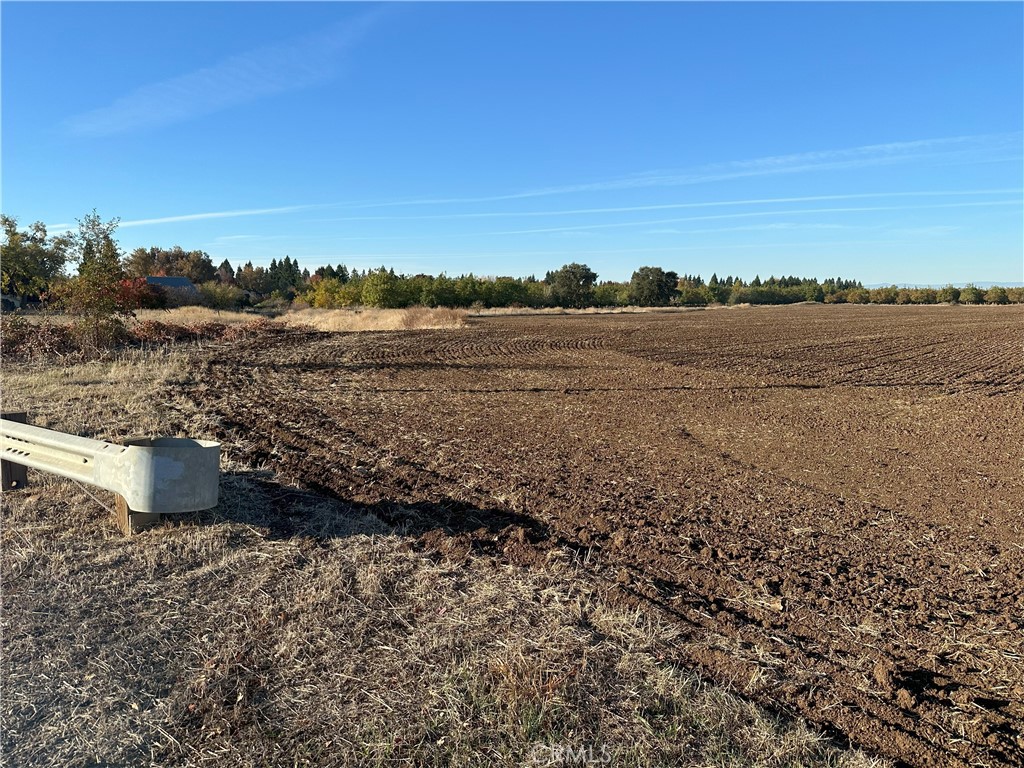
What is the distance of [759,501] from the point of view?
21.2 ft

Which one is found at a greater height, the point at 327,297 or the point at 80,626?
the point at 327,297

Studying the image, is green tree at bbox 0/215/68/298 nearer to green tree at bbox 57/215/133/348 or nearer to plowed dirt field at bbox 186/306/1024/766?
green tree at bbox 57/215/133/348

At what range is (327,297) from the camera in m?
64.8

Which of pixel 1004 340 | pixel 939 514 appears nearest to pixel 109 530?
pixel 939 514

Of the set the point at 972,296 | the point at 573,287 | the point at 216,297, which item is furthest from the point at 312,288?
the point at 972,296

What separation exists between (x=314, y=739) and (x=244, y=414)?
28.5 ft

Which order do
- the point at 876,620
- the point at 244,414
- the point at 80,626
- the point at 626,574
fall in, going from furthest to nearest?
the point at 244,414 < the point at 626,574 < the point at 876,620 < the point at 80,626

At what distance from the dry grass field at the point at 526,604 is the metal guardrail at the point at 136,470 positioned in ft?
0.96

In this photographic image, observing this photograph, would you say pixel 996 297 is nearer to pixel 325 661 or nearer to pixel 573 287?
pixel 573 287

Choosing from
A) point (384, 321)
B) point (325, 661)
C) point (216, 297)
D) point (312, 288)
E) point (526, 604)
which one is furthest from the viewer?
point (312, 288)

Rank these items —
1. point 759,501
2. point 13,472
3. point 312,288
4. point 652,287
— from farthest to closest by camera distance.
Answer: point 652,287
point 312,288
point 759,501
point 13,472

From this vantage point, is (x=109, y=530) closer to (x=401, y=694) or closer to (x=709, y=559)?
(x=401, y=694)

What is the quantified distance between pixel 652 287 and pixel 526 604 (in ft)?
346

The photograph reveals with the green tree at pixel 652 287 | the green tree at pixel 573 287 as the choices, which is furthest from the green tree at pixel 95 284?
the green tree at pixel 652 287
